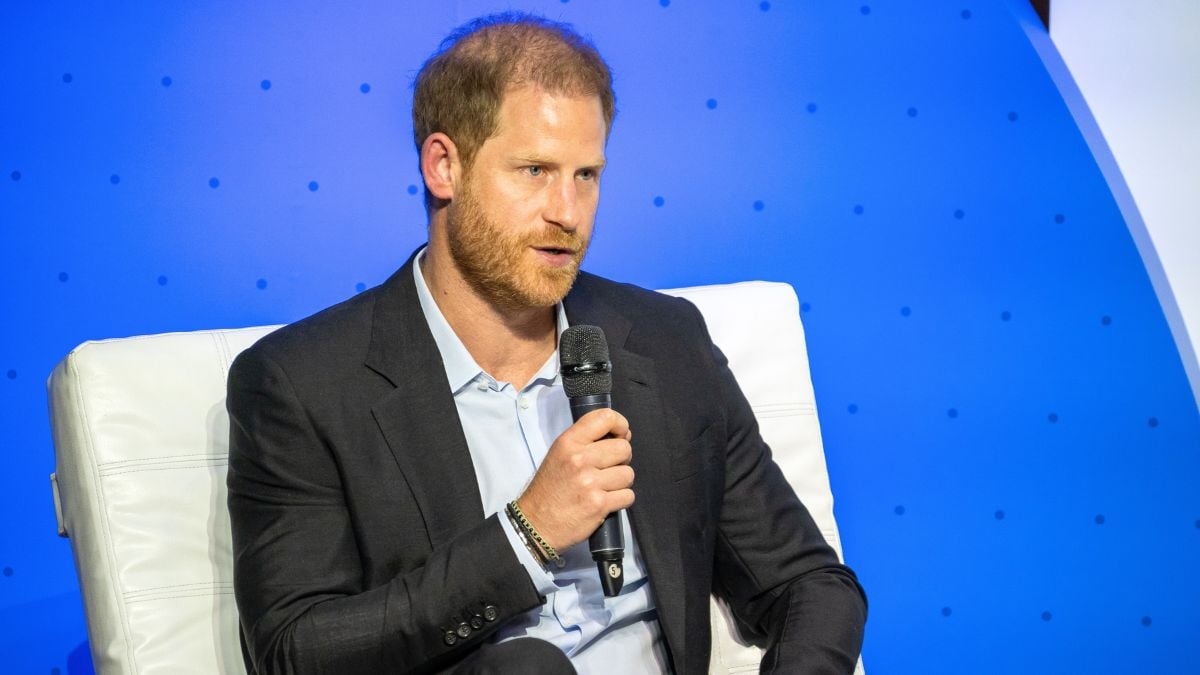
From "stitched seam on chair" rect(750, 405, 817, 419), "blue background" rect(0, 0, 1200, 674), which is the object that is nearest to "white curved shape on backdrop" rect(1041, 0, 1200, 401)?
"blue background" rect(0, 0, 1200, 674)

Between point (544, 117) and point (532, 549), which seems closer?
point (532, 549)

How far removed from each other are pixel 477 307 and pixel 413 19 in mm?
901

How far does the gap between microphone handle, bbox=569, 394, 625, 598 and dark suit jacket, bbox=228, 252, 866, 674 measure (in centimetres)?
12

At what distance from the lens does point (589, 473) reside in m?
1.41

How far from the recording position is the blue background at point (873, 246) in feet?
7.77

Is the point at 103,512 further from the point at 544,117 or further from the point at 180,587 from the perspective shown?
the point at 544,117

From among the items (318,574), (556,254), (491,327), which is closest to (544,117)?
(556,254)

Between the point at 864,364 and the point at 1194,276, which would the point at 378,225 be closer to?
the point at 864,364

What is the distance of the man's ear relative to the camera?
1776 millimetres

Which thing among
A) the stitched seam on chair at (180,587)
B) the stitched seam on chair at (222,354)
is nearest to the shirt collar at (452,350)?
the stitched seam on chair at (222,354)

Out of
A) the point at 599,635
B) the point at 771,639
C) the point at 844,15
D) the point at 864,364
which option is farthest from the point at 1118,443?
the point at 599,635

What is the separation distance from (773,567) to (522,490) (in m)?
0.40

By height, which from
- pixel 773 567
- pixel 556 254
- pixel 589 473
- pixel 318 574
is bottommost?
pixel 773 567

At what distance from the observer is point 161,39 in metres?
2.34
